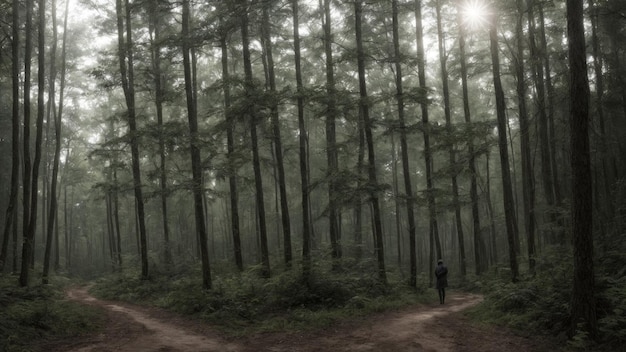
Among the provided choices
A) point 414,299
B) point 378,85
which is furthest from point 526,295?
point 378,85

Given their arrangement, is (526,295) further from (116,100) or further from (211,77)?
(116,100)

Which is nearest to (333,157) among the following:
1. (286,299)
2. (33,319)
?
(286,299)

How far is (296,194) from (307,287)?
821 inches

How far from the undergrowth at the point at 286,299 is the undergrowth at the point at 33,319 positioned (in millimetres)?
2751

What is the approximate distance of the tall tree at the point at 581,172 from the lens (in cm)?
824

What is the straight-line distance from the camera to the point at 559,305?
9312mm

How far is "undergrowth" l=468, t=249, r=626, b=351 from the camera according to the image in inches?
309

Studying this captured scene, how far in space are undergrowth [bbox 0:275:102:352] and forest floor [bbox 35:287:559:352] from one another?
1.77ft

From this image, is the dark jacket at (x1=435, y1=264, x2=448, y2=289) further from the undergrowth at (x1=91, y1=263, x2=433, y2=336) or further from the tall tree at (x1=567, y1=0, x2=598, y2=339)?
the tall tree at (x1=567, y1=0, x2=598, y2=339)

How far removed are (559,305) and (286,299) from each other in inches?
287

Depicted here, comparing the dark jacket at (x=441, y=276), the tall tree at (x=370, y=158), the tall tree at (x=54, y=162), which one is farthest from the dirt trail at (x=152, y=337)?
the tall tree at (x=54, y=162)

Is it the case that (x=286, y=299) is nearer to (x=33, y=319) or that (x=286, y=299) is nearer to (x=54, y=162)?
(x=33, y=319)

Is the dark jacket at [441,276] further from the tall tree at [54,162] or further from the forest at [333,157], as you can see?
the tall tree at [54,162]

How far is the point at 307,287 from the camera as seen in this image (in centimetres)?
1305
